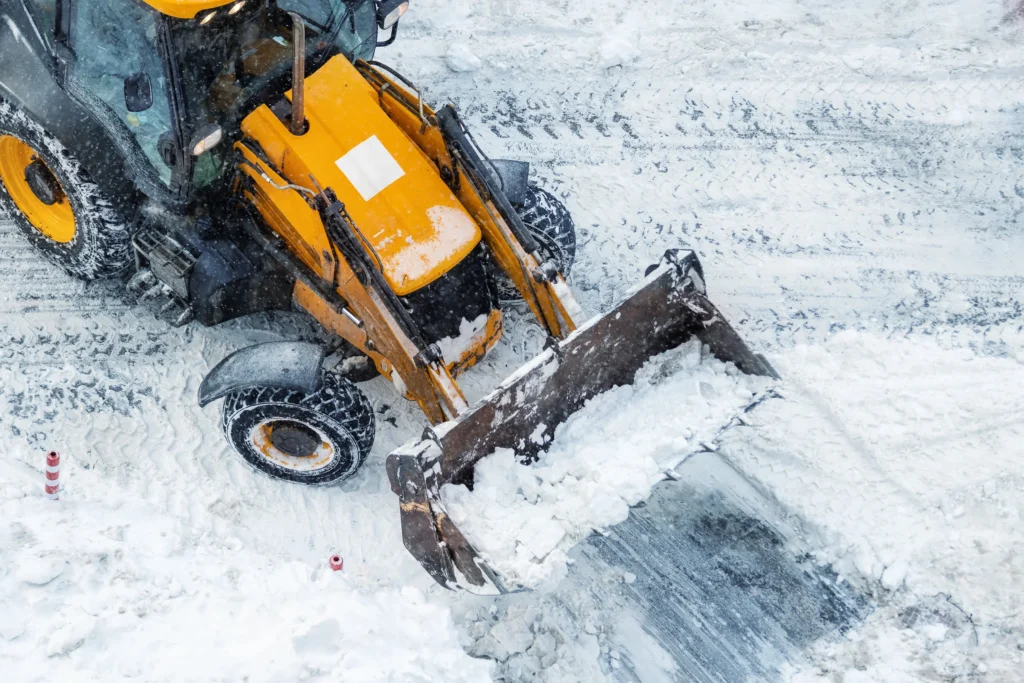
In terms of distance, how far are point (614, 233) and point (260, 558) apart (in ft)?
10.3

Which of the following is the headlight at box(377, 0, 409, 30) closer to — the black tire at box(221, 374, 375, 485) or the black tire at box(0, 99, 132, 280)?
the black tire at box(0, 99, 132, 280)

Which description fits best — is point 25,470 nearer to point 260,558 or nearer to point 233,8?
point 260,558

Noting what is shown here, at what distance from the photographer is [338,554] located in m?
5.01

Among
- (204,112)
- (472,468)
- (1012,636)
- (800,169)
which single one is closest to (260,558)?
(472,468)

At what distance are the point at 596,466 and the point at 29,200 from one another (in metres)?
3.87

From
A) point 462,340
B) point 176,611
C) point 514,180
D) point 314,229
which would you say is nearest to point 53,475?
point 176,611

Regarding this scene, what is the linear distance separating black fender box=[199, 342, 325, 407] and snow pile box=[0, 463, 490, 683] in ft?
2.55

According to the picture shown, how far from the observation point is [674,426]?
4961 mm

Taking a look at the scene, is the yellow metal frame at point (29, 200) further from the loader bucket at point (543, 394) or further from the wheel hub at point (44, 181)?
the loader bucket at point (543, 394)

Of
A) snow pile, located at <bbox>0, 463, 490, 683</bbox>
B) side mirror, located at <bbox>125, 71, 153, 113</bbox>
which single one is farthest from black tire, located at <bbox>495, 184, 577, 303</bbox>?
side mirror, located at <bbox>125, 71, 153, 113</bbox>

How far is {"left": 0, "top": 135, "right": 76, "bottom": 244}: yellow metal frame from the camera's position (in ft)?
19.1

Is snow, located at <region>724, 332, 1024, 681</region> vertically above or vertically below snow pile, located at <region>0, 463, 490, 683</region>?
below

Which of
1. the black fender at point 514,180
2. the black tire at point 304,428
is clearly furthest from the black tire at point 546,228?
the black tire at point 304,428

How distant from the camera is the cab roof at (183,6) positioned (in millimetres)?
4184
